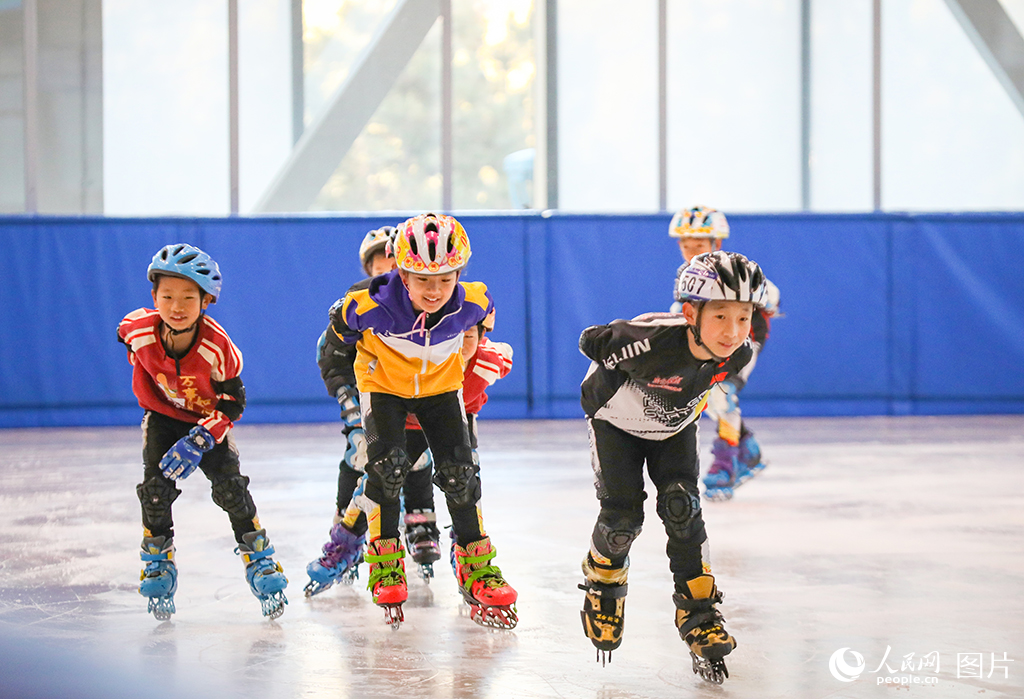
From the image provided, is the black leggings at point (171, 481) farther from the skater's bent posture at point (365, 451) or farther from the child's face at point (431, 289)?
the child's face at point (431, 289)

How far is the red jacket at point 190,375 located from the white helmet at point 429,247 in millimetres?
786

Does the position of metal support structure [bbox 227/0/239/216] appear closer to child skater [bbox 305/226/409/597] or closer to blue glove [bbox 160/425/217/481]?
child skater [bbox 305/226/409/597]

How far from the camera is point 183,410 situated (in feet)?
13.4

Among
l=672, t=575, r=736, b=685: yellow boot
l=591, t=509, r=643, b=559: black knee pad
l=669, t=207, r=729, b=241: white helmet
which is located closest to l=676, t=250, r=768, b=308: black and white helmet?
l=591, t=509, r=643, b=559: black knee pad

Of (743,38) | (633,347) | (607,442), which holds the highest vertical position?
(743,38)

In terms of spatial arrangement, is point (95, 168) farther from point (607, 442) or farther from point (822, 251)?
point (607, 442)

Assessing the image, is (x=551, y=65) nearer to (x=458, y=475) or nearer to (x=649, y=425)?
(x=458, y=475)

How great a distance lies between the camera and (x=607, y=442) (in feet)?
11.5

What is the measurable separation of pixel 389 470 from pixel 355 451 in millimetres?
897

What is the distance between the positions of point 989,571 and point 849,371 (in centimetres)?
696

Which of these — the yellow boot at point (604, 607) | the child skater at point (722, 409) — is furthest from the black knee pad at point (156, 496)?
the child skater at point (722, 409)

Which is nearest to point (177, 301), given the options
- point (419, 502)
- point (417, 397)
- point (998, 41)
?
point (417, 397)

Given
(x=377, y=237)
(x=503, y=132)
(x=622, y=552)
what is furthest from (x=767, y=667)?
(x=503, y=132)

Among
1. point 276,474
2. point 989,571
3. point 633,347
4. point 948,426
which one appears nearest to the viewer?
point 633,347
